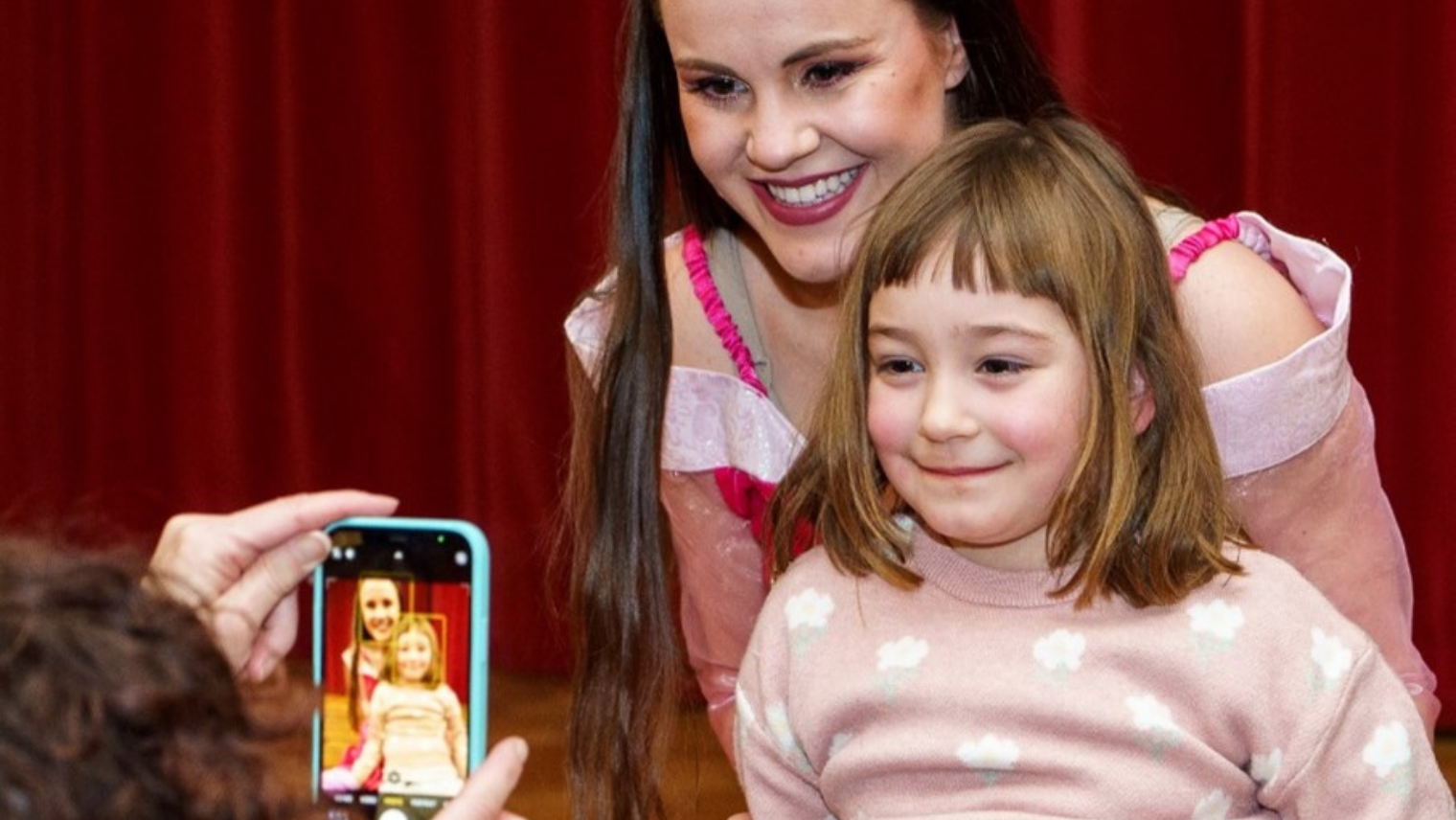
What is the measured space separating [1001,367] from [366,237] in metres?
2.08

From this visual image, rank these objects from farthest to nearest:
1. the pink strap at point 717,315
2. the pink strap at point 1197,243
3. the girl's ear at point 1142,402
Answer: the pink strap at point 717,315 < the pink strap at point 1197,243 < the girl's ear at point 1142,402

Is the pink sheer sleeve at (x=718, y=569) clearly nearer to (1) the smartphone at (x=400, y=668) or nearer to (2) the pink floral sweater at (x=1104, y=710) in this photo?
(2) the pink floral sweater at (x=1104, y=710)

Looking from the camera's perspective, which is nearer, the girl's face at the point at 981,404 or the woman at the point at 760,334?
the girl's face at the point at 981,404

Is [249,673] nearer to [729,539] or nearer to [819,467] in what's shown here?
[819,467]

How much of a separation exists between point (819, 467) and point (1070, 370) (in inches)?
8.9

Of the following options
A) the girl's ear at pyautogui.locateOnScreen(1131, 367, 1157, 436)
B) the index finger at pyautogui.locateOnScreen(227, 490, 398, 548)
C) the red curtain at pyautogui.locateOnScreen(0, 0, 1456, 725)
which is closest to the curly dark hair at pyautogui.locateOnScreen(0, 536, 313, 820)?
the index finger at pyautogui.locateOnScreen(227, 490, 398, 548)

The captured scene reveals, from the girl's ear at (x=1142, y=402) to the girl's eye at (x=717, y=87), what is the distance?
1.40ft

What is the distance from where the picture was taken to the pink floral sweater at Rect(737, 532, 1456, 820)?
1241mm

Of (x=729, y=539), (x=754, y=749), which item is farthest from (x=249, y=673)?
(x=729, y=539)

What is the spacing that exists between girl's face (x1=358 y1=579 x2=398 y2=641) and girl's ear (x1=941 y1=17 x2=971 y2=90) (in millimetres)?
688

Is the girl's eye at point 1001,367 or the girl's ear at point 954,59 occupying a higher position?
the girl's ear at point 954,59

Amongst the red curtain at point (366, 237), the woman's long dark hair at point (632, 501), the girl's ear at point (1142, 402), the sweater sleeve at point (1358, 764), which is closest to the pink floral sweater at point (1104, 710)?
the sweater sleeve at point (1358, 764)

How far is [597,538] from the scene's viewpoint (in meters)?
1.70

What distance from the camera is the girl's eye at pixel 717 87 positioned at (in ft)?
5.26
